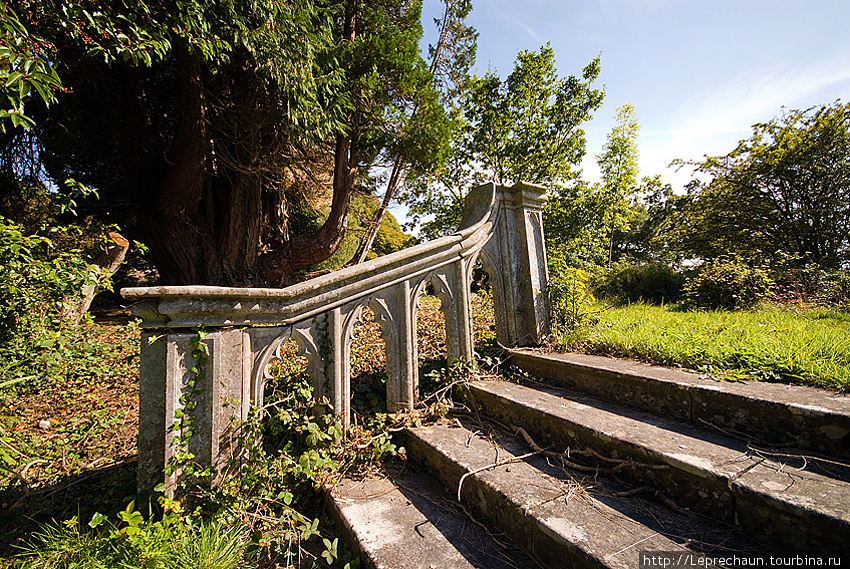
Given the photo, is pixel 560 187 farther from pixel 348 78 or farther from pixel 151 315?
pixel 151 315

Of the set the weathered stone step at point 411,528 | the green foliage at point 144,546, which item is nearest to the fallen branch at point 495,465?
the weathered stone step at point 411,528

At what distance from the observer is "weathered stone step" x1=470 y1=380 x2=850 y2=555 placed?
1208mm

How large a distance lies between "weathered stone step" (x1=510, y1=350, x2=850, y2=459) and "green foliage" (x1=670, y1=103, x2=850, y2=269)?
41.4 ft

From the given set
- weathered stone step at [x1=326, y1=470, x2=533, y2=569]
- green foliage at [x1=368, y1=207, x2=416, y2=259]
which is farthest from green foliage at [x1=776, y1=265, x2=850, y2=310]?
green foliage at [x1=368, y1=207, x2=416, y2=259]

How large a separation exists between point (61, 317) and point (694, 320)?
305 inches

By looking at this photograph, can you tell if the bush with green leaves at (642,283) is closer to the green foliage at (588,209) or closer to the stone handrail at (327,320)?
the green foliage at (588,209)

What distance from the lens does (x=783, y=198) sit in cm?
1278

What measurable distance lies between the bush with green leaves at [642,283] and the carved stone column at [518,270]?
6.69 m

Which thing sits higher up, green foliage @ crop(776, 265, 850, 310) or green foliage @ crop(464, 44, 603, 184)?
green foliage @ crop(464, 44, 603, 184)

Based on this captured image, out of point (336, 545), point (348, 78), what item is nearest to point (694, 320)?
point (336, 545)

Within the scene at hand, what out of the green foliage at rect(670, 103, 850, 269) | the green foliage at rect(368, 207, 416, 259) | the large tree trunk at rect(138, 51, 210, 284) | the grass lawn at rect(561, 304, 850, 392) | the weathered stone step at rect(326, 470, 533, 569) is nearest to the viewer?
the weathered stone step at rect(326, 470, 533, 569)

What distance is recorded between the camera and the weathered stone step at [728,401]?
156 centimetres

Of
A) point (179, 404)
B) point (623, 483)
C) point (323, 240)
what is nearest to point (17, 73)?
point (179, 404)

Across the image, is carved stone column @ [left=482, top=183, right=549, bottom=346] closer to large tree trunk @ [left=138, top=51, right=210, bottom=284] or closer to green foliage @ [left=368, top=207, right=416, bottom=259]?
large tree trunk @ [left=138, top=51, right=210, bottom=284]
